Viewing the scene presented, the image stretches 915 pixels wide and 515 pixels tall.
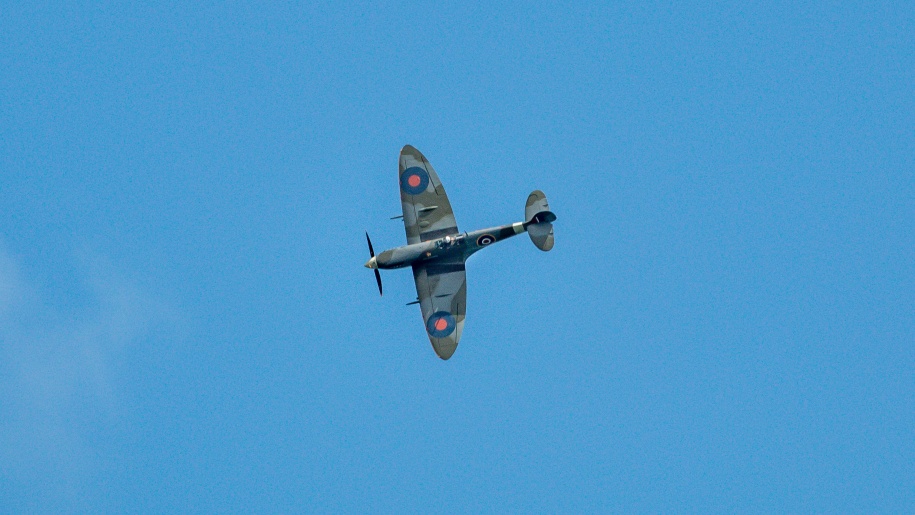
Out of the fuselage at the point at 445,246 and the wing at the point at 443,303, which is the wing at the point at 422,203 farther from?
the wing at the point at 443,303

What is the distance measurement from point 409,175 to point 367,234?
4.50 m

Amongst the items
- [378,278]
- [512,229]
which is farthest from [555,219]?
[378,278]

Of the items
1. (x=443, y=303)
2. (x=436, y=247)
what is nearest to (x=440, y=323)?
(x=443, y=303)

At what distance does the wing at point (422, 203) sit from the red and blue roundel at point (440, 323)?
4.44m

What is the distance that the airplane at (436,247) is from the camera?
208 ft

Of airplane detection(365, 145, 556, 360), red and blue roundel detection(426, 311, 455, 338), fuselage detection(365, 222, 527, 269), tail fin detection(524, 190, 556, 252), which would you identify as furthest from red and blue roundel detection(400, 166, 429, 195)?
red and blue roundel detection(426, 311, 455, 338)

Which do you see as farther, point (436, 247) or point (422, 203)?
point (422, 203)

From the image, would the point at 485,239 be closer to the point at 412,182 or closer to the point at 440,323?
the point at 412,182

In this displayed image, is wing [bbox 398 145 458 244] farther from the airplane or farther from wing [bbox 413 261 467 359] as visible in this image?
wing [bbox 413 261 467 359]

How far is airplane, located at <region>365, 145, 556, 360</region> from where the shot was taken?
208 ft

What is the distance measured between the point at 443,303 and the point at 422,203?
5.83 metres

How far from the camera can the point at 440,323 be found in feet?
212

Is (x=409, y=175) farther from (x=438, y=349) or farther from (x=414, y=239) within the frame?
(x=438, y=349)

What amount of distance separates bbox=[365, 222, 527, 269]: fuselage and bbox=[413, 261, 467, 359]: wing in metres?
1.13
